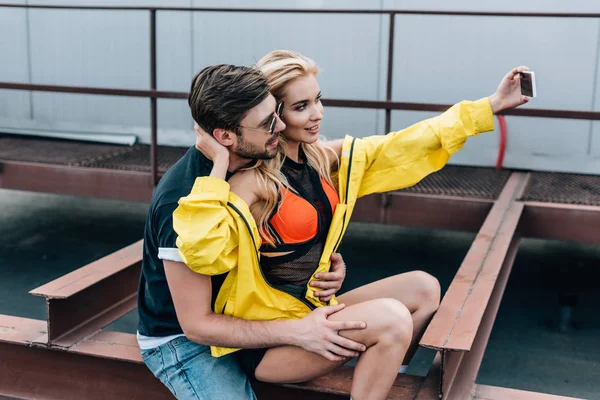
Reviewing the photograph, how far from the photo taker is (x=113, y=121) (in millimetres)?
6973

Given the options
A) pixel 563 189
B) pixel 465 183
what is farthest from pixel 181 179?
pixel 563 189

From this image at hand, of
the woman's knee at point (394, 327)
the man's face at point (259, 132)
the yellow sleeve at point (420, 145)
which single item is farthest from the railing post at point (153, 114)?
the woman's knee at point (394, 327)

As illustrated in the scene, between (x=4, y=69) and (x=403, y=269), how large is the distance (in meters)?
4.36

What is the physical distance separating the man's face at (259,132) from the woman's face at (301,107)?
10cm

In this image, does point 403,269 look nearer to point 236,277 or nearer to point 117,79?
point 117,79

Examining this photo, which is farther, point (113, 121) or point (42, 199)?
point (42, 199)

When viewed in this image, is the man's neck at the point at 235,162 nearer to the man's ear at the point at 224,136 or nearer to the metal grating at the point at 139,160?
the man's ear at the point at 224,136

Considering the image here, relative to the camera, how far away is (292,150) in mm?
2504

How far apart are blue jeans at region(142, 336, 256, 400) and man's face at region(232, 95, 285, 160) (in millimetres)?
663

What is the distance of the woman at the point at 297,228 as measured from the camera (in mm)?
2197

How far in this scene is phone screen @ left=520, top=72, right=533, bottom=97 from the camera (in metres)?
2.56

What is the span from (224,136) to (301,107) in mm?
294

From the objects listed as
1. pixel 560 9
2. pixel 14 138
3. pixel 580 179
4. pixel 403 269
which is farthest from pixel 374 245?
pixel 14 138

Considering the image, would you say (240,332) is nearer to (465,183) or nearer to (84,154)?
(465,183)
